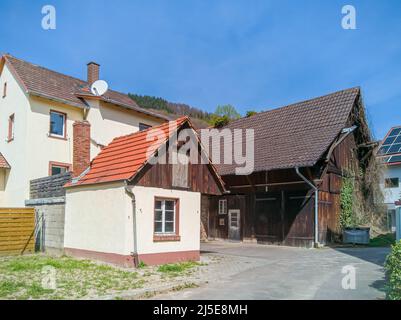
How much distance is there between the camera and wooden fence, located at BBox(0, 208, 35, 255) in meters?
15.8

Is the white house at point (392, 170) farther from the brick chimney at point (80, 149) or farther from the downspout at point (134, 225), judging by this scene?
→ the downspout at point (134, 225)

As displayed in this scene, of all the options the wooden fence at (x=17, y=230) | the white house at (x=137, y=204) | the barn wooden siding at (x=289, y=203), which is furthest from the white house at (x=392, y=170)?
the wooden fence at (x=17, y=230)

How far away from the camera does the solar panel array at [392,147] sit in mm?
31922

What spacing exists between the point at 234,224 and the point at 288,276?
1196 centimetres

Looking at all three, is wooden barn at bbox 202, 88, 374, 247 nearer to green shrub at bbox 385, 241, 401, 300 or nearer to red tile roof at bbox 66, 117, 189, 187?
red tile roof at bbox 66, 117, 189, 187

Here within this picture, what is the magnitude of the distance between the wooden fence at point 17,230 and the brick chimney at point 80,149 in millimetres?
3576

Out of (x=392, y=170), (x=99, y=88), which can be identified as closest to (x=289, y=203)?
(x=99, y=88)

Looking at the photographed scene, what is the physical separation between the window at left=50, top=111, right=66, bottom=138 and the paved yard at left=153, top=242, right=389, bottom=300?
11.9 m

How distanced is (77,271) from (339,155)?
16083 millimetres

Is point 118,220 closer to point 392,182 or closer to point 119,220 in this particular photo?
point 119,220

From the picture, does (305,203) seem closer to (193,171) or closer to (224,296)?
(193,171)

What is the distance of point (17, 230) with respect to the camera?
16219 millimetres

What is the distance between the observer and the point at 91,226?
13383 millimetres
